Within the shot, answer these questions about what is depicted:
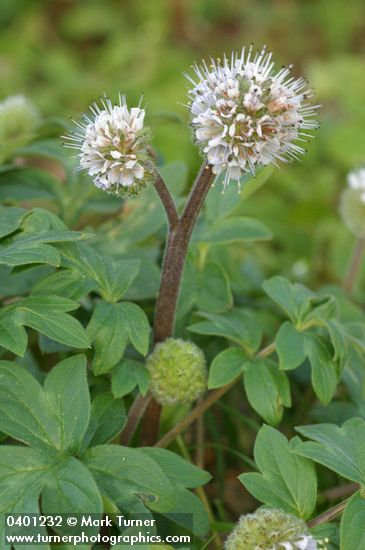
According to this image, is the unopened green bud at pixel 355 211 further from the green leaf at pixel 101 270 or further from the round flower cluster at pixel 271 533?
the round flower cluster at pixel 271 533

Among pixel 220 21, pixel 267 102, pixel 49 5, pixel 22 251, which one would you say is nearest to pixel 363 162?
pixel 267 102

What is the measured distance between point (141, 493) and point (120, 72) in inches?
141

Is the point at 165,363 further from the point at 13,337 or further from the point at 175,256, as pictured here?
the point at 13,337

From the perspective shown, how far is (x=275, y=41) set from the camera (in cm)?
497

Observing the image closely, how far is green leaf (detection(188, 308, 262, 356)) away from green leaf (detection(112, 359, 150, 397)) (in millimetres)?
162

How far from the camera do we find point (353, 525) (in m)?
1.46

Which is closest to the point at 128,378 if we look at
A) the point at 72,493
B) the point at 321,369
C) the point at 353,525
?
the point at 72,493

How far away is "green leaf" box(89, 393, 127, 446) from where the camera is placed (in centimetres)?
164

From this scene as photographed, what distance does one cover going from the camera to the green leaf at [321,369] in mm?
1728

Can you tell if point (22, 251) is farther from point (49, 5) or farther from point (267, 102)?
point (49, 5)

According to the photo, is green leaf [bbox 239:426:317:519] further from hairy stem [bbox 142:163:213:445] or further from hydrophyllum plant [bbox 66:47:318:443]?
hydrophyllum plant [bbox 66:47:318:443]

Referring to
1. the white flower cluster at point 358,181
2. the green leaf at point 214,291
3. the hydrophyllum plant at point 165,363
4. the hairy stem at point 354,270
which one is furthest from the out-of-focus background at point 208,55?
the hydrophyllum plant at point 165,363

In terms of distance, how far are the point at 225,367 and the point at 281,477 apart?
0.99 feet

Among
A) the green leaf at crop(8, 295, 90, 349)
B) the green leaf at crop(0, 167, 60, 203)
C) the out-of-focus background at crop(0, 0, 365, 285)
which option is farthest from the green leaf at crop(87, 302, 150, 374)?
the out-of-focus background at crop(0, 0, 365, 285)
